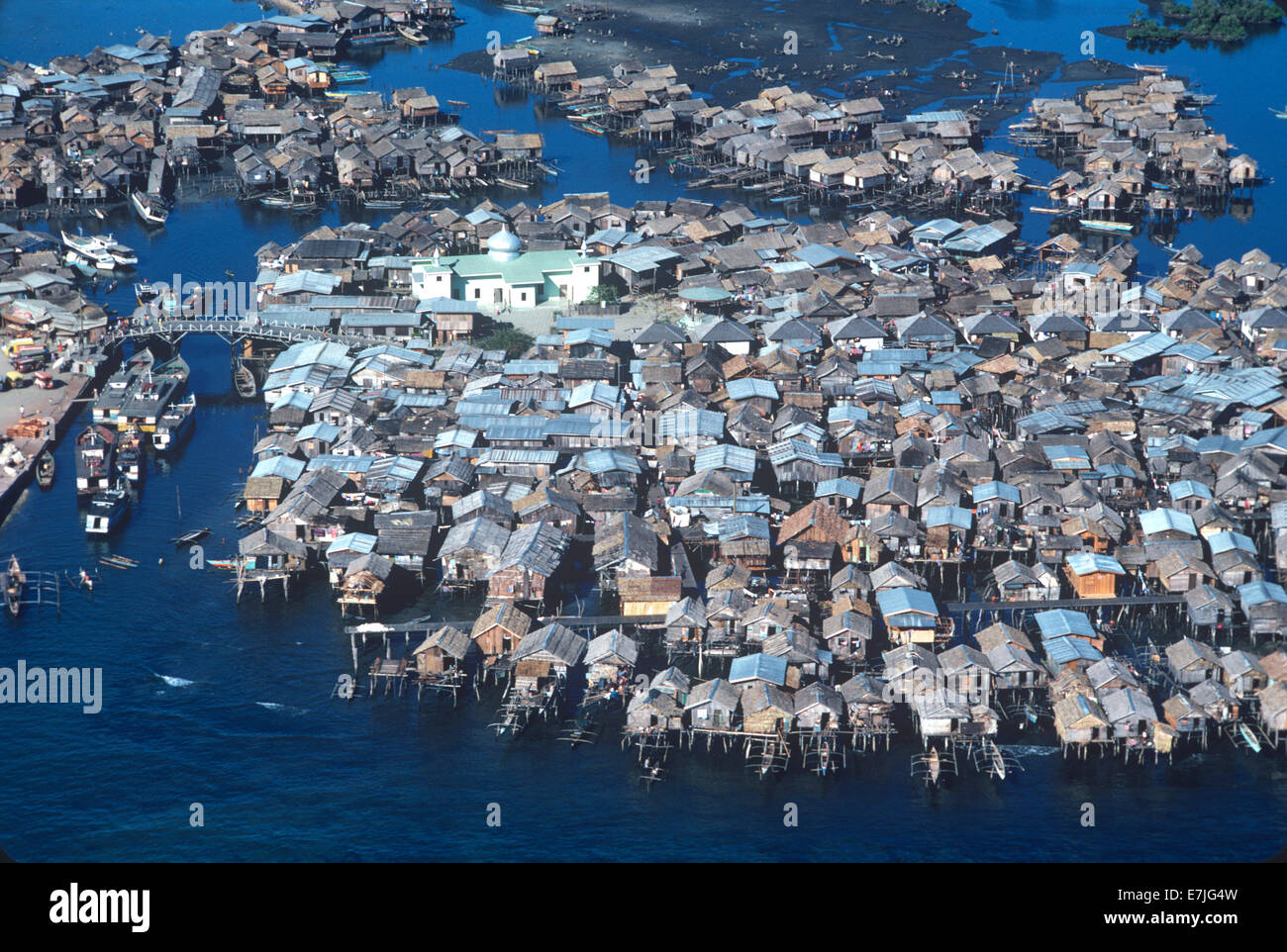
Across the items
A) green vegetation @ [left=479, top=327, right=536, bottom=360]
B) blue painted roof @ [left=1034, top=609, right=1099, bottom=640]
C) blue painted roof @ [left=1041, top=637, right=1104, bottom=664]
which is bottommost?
blue painted roof @ [left=1041, top=637, right=1104, bottom=664]

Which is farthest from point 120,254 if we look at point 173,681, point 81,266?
point 173,681

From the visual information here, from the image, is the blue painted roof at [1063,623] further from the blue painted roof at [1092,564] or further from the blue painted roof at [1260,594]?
the blue painted roof at [1260,594]

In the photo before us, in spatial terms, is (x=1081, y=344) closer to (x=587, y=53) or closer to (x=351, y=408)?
(x=351, y=408)

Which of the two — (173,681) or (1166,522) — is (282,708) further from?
(1166,522)

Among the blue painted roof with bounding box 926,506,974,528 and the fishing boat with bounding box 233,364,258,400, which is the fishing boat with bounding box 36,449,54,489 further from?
the blue painted roof with bounding box 926,506,974,528

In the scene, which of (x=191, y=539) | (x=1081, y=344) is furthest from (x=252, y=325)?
(x=1081, y=344)

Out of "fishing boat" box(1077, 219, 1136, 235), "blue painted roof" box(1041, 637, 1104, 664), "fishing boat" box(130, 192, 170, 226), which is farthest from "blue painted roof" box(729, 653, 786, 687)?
"fishing boat" box(130, 192, 170, 226)
